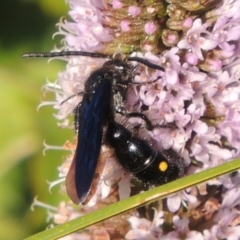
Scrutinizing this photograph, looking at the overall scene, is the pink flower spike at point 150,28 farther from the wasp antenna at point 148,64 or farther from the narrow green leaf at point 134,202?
the narrow green leaf at point 134,202

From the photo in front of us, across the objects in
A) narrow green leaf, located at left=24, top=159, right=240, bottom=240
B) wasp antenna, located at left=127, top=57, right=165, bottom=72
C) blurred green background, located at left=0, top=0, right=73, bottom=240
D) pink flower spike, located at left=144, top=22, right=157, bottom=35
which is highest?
pink flower spike, located at left=144, top=22, right=157, bottom=35

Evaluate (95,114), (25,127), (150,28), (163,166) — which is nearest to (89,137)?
(95,114)

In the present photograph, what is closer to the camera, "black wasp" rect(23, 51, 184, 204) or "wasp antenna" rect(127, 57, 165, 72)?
"black wasp" rect(23, 51, 184, 204)

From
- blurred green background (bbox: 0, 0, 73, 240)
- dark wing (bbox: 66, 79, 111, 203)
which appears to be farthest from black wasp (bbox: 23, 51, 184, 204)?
blurred green background (bbox: 0, 0, 73, 240)

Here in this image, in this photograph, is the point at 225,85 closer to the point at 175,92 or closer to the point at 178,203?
the point at 175,92

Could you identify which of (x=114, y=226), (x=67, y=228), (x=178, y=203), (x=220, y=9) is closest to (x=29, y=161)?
(x=114, y=226)

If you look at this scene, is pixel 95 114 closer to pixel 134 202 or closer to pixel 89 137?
pixel 89 137

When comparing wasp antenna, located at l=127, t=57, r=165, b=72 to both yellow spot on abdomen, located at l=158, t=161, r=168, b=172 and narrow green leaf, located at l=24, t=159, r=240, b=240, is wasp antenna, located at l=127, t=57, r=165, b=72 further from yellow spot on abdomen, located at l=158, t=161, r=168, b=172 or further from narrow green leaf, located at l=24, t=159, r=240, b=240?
narrow green leaf, located at l=24, t=159, r=240, b=240
